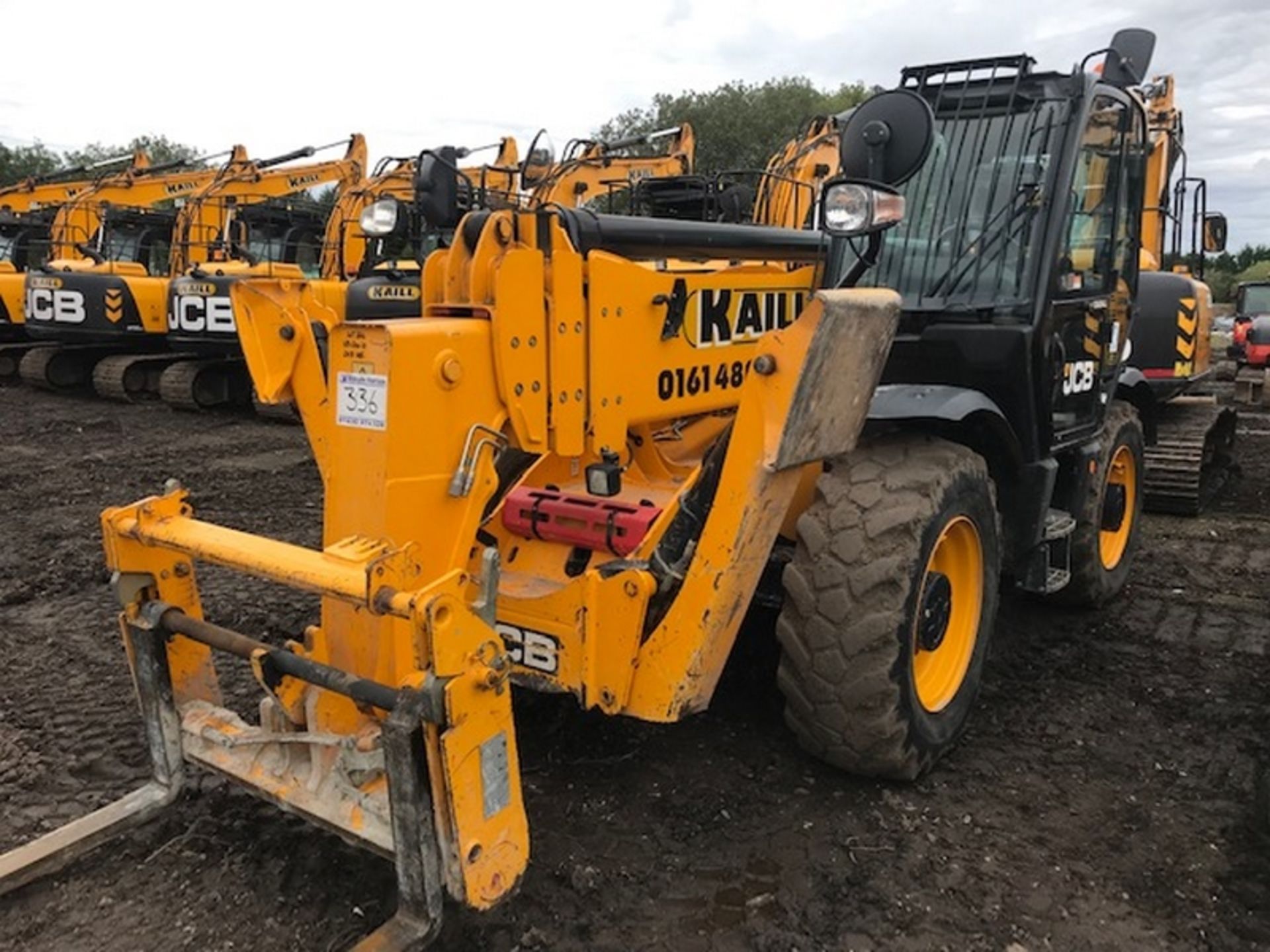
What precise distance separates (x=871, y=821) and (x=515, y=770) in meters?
1.26

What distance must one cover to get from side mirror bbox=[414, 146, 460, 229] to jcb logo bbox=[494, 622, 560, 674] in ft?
4.11

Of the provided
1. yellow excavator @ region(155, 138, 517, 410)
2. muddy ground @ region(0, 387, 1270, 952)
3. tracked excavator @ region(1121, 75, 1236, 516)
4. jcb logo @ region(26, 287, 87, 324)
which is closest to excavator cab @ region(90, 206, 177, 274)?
yellow excavator @ region(155, 138, 517, 410)

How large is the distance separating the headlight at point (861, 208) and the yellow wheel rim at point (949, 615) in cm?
101

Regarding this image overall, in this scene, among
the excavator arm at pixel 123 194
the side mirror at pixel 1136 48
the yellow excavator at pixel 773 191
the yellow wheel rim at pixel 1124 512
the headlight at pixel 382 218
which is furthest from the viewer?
the excavator arm at pixel 123 194

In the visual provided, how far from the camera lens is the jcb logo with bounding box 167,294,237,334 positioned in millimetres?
12078

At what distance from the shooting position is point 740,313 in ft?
11.5

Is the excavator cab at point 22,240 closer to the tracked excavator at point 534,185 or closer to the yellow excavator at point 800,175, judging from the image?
the tracked excavator at point 534,185

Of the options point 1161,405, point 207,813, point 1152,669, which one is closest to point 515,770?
point 207,813

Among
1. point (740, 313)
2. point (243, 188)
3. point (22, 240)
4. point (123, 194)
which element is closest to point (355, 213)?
point (243, 188)

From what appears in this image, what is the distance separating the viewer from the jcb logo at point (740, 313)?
3371mm

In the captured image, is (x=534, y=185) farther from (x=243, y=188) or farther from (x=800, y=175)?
(x=243, y=188)

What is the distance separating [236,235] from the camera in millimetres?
15008

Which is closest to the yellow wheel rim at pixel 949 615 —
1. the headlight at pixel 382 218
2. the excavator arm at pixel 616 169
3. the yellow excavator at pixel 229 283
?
the headlight at pixel 382 218

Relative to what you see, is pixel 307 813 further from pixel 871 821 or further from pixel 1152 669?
pixel 1152 669
